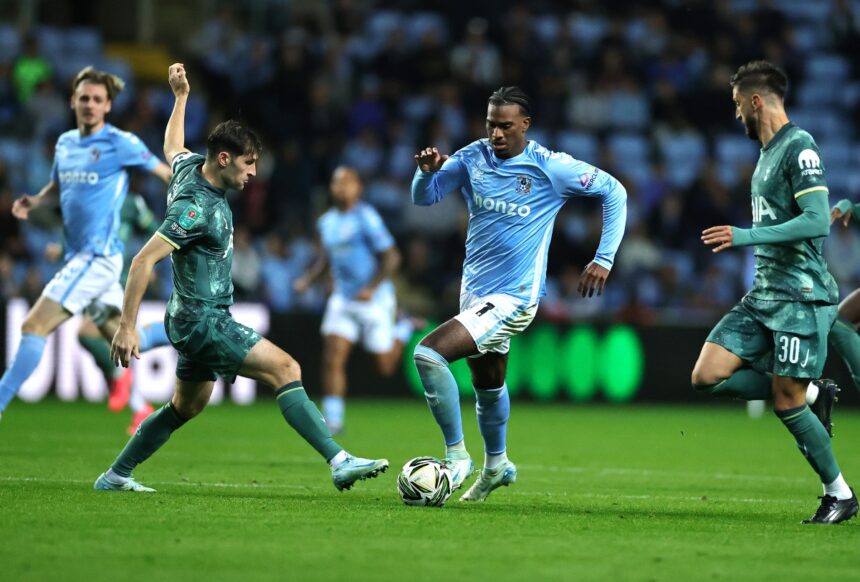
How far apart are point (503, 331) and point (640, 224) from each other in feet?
42.1

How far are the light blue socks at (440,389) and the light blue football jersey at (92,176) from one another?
358 centimetres

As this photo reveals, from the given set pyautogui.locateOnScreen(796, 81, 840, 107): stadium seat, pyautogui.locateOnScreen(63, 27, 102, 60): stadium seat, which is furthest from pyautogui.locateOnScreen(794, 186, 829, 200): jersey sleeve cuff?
pyautogui.locateOnScreen(796, 81, 840, 107): stadium seat

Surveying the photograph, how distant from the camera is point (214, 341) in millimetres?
7707

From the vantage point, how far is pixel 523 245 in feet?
27.3

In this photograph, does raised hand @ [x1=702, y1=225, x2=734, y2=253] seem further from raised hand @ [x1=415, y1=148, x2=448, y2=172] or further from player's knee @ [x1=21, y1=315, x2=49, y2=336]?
player's knee @ [x1=21, y1=315, x2=49, y2=336]

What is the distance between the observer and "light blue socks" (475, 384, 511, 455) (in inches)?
333

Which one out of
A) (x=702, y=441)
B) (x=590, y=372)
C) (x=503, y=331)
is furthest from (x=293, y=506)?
(x=590, y=372)

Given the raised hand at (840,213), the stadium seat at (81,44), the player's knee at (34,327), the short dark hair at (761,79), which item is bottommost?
the player's knee at (34,327)

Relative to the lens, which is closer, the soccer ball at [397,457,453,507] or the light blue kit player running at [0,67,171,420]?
the soccer ball at [397,457,453,507]

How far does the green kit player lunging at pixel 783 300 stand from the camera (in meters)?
7.36

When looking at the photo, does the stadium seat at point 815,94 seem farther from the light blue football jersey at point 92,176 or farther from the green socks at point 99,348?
the light blue football jersey at point 92,176

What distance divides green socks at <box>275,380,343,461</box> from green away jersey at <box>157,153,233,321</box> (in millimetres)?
621

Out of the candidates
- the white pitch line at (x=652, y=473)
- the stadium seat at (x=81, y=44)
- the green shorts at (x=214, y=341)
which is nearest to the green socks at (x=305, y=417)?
the green shorts at (x=214, y=341)

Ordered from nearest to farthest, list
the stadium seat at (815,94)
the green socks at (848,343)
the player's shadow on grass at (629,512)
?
the player's shadow on grass at (629,512), the green socks at (848,343), the stadium seat at (815,94)
